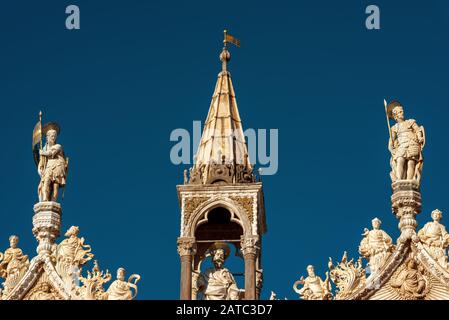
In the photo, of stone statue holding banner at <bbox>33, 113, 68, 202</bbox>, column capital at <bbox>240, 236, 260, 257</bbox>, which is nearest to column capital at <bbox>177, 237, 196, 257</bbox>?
column capital at <bbox>240, 236, 260, 257</bbox>

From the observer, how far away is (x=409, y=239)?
53312 mm

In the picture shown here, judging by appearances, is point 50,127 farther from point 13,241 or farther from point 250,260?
point 250,260

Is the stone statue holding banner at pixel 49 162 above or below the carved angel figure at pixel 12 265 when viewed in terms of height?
above

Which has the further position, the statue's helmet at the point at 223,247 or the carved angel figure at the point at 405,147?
the statue's helmet at the point at 223,247

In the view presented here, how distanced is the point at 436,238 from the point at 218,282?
19.3 feet

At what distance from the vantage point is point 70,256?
54.2m

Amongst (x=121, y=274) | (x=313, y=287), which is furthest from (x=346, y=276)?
(x=121, y=274)

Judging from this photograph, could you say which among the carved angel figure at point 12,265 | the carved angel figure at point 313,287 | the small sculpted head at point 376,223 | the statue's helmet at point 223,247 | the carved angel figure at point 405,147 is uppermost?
the carved angel figure at point 405,147

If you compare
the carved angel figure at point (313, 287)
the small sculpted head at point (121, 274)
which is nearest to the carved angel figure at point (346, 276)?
the carved angel figure at point (313, 287)

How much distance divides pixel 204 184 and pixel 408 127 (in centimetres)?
574

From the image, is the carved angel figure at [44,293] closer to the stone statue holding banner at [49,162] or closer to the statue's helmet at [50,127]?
the stone statue holding banner at [49,162]

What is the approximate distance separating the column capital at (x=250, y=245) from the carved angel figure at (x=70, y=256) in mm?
4081

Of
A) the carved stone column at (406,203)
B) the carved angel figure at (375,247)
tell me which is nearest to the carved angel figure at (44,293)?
the carved angel figure at (375,247)

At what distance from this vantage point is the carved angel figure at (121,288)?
53219 millimetres
